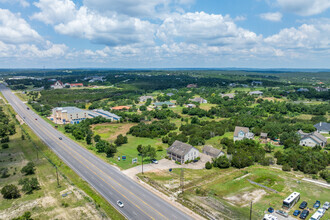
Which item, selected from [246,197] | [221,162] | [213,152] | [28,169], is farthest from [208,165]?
[28,169]

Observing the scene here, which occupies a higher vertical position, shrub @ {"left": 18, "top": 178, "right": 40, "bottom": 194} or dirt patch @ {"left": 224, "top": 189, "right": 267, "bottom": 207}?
shrub @ {"left": 18, "top": 178, "right": 40, "bottom": 194}

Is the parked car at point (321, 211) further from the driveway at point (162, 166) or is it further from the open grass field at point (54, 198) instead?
the open grass field at point (54, 198)

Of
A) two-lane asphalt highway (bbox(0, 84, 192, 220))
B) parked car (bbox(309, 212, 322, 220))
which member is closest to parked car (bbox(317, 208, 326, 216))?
parked car (bbox(309, 212, 322, 220))

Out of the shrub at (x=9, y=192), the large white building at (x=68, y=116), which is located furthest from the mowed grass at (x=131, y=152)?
the large white building at (x=68, y=116)

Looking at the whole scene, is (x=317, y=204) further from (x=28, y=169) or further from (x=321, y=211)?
(x=28, y=169)

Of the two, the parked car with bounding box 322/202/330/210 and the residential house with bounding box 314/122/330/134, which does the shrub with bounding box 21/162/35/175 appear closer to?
the parked car with bounding box 322/202/330/210

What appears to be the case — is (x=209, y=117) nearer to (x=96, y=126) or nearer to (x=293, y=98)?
(x=96, y=126)

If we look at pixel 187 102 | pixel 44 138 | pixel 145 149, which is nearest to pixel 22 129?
pixel 44 138
